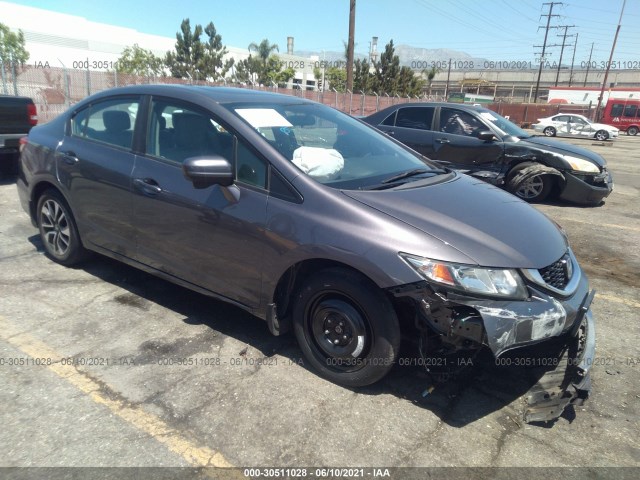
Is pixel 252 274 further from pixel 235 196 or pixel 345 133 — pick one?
pixel 345 133

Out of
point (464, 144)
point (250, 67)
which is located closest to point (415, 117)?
point (464, 144)

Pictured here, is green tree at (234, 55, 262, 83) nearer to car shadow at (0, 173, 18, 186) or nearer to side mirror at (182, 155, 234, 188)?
car shadow at (0, 173, 18, 186)

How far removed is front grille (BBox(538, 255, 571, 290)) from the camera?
266 cm

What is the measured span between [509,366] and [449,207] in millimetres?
1150

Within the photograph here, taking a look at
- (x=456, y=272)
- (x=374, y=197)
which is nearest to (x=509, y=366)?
(x=456, y=272)

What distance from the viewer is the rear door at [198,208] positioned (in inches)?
119

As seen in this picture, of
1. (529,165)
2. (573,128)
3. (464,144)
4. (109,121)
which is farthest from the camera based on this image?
(573,128)

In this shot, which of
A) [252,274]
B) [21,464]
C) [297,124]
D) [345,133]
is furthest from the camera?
[345,133]

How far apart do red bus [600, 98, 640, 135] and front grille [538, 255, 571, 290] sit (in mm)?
43940

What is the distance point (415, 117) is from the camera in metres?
8.75

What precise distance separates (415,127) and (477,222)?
6283mm

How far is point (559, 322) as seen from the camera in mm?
2518

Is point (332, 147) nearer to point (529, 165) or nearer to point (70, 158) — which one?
point (70, 158)

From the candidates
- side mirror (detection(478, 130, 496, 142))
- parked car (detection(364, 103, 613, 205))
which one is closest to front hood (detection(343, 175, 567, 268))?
parked car (detection(364, 103, 613, 205))
